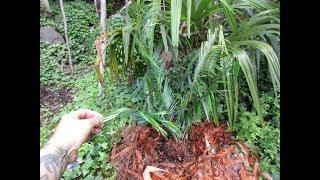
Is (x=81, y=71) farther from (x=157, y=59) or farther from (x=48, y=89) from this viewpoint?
(x=157, y=59)

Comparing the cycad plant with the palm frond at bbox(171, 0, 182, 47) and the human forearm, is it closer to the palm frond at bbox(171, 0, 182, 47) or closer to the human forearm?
the palm frond at bbox(171, 0, 182, 47)

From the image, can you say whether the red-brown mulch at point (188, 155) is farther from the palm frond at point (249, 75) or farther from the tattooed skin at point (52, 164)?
the tattooed skin at point (52, 164)

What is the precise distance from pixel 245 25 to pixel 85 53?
3.24 metres

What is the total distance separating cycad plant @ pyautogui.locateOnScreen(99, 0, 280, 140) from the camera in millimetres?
1307

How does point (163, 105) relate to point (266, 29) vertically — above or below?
below

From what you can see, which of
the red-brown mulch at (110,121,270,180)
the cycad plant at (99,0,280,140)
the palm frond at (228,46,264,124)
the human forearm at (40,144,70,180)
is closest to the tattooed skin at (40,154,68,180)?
the human forearm at (40,144,70,180)

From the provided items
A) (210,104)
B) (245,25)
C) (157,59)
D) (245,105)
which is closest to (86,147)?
(157,59)

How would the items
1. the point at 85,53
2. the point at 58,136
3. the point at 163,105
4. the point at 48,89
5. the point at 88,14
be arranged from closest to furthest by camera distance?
the point at 58,136 < the point at 163,105 < the point at 48,89 < the point at 85,53 < the point at 88,14

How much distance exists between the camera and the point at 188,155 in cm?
150

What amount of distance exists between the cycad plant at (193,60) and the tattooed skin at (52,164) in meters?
0.36

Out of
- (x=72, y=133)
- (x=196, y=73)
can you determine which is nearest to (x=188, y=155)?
(x=196, y=73)

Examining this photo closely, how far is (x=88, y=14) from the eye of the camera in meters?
5.05

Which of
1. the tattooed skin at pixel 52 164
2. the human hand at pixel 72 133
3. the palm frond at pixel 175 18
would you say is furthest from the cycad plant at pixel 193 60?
the tattooed skin at pixel 52 164
